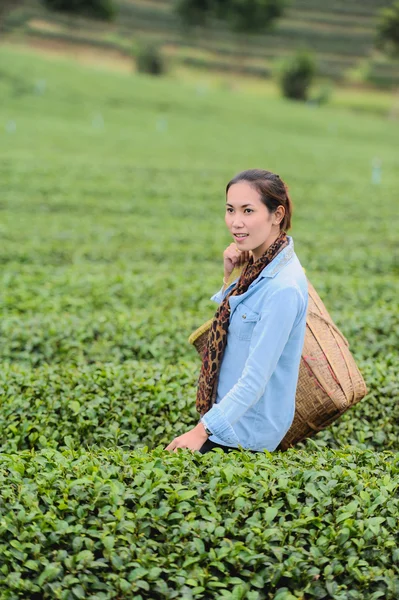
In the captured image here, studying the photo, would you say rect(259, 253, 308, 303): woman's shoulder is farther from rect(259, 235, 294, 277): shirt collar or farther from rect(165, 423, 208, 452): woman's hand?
rect(165, 423, 208, 452): woman's hand

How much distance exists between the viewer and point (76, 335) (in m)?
7.12

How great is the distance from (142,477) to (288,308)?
1213mm

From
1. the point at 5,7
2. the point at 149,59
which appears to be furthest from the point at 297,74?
the point at 5,7

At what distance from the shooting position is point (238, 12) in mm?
58156

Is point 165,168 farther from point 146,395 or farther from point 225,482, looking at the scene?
point 225,482

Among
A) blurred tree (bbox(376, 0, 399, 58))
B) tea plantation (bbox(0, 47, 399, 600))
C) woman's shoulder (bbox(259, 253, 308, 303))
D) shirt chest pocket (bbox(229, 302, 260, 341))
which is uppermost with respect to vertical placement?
blurred tree (bbox(376, 0, 399, 58))

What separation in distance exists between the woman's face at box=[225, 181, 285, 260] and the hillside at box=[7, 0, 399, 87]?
6135 centimetres

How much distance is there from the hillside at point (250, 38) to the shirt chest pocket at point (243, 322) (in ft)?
202

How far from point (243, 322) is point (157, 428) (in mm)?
1913

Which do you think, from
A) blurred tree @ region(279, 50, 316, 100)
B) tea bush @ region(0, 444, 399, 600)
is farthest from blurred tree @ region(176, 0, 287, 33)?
tea bush @ region(0, 444, 399, 600)

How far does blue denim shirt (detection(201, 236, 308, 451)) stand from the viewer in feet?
11.0

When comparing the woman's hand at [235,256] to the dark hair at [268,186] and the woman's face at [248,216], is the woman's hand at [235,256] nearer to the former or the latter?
the woman's face at [248,216]

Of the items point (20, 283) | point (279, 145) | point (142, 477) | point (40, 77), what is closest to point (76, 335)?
point (20, 283)

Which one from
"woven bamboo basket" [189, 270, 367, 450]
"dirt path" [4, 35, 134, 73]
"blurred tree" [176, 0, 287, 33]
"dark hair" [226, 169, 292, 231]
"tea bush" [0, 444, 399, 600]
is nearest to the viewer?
"tea bush" [0, 444, 399, 600]
